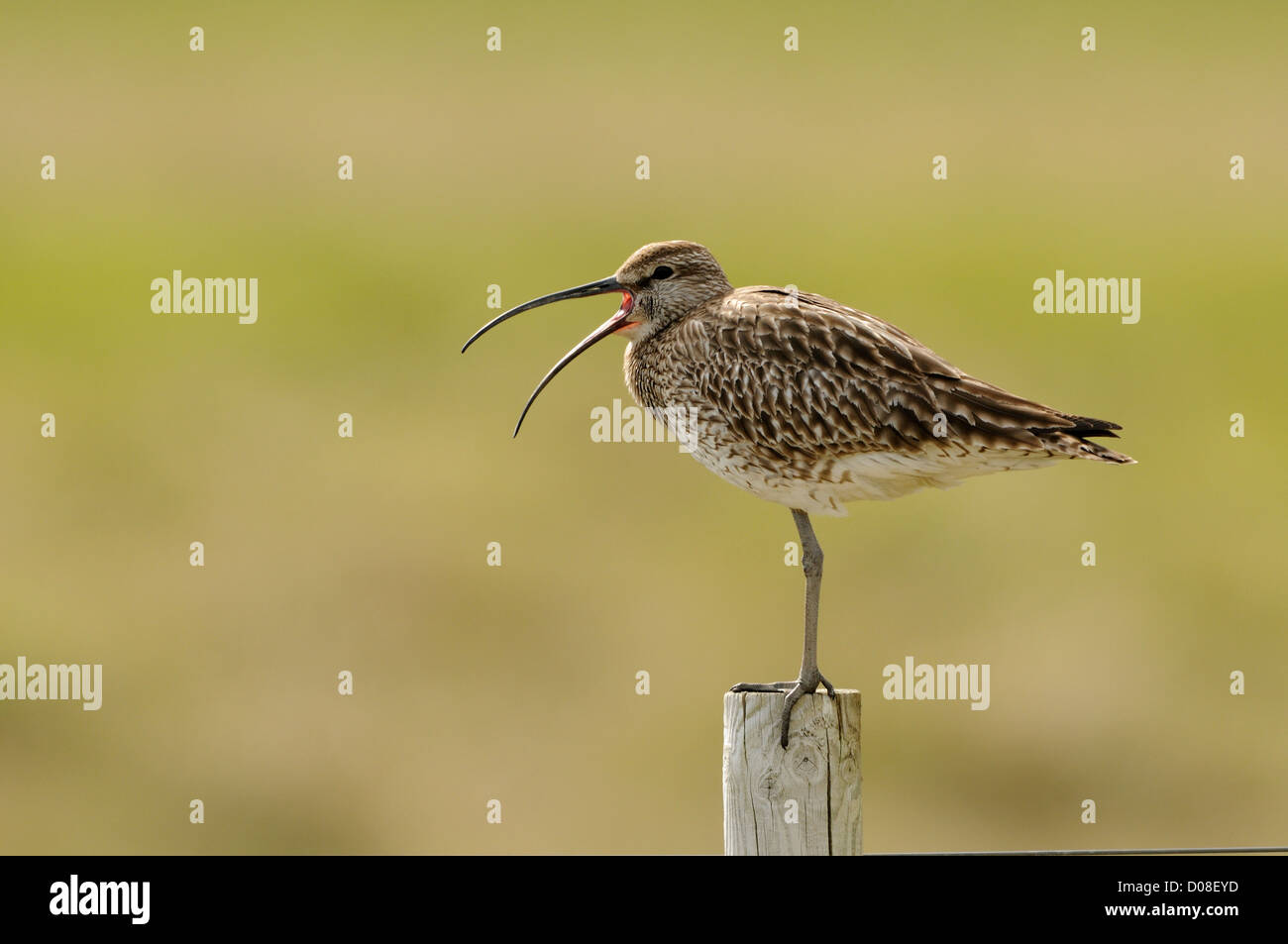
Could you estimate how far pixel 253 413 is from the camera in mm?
43062

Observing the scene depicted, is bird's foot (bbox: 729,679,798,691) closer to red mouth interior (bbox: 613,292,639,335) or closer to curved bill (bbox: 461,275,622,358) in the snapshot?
curved bill (bbox: 461,275,622,358)

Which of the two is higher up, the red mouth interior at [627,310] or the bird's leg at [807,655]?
the red mouth interior at [627,310]

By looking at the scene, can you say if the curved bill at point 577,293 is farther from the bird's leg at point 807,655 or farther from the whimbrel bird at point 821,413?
the bird's leg at point 807,655

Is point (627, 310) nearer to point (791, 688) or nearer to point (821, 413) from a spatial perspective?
point (821, 413)

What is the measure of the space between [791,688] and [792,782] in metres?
1.00

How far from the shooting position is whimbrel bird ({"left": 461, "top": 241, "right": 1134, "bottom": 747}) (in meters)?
11.4

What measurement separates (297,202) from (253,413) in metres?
15.7

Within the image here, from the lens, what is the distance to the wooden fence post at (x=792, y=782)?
1011cm

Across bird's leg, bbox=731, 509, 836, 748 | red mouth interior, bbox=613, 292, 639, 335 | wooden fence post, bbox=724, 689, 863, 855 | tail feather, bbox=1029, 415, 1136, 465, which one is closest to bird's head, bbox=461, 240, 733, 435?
red mouth interior, bbox=613, 292, 639, 335

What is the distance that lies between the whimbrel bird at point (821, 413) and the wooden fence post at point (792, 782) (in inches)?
18.0

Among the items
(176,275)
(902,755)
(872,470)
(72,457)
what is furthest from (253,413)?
(872,470)

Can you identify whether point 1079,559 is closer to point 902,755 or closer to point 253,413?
point 902,755

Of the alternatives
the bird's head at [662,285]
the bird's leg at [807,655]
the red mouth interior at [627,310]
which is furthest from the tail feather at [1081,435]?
the red mouth interior at [627,310]

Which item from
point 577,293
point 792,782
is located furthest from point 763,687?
point 577,293
